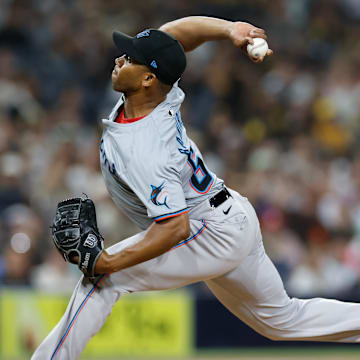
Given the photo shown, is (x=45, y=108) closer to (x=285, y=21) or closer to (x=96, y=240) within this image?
(x=285, y=21)

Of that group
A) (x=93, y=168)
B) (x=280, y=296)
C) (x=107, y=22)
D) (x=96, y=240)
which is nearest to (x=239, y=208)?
(x=280, y=296)

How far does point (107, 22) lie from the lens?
10.4 meters

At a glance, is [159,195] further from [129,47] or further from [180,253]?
[129,47]

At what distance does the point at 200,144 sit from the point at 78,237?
531 cm

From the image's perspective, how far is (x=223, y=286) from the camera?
4047 millimetres

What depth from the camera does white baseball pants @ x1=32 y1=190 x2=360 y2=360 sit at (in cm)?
375

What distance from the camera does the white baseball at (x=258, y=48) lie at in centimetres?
360

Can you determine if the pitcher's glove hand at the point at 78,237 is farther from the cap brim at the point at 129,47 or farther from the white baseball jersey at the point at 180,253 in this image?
the cap brim at the point at 129,47

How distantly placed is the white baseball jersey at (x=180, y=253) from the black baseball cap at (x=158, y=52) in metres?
0.21

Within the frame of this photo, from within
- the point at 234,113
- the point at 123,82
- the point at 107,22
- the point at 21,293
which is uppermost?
the point at 123,82

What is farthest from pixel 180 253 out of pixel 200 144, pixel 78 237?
pixel 200 144

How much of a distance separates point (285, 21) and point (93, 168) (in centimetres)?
444

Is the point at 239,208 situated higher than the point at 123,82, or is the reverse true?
the point at 123,82

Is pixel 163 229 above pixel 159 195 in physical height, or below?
below
